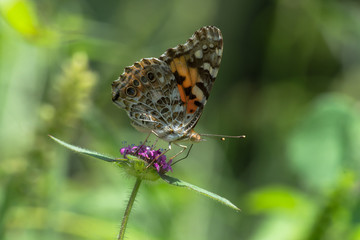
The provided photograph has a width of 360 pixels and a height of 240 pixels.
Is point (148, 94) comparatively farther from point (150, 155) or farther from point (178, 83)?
point (150, 155)

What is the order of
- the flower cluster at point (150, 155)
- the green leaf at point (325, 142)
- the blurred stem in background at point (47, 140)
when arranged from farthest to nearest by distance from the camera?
1. the green leaf at point (325, 142)
2. the blurred stem in background at point (47, 140)
3. the flower cluster at point (150, 155)

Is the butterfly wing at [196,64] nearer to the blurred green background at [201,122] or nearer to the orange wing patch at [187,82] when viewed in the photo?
the orange wing patch at [187,82]

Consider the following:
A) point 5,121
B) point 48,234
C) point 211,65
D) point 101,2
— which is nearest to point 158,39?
point 101,2

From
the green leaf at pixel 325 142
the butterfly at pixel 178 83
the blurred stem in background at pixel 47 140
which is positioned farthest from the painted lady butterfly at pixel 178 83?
the green leaf at pixel 325 142

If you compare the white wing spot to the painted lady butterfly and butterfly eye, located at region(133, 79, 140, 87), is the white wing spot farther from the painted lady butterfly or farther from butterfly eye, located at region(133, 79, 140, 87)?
butterfly eye, located at region(133, 79, 140, 87)

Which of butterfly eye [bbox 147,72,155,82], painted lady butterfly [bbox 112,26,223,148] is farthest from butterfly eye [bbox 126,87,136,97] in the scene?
butterfly eye [bbox 147,72,155,82]

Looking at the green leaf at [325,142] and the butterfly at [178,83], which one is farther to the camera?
the green leaf at [325,142]

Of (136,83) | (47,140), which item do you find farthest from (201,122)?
(47,140)
